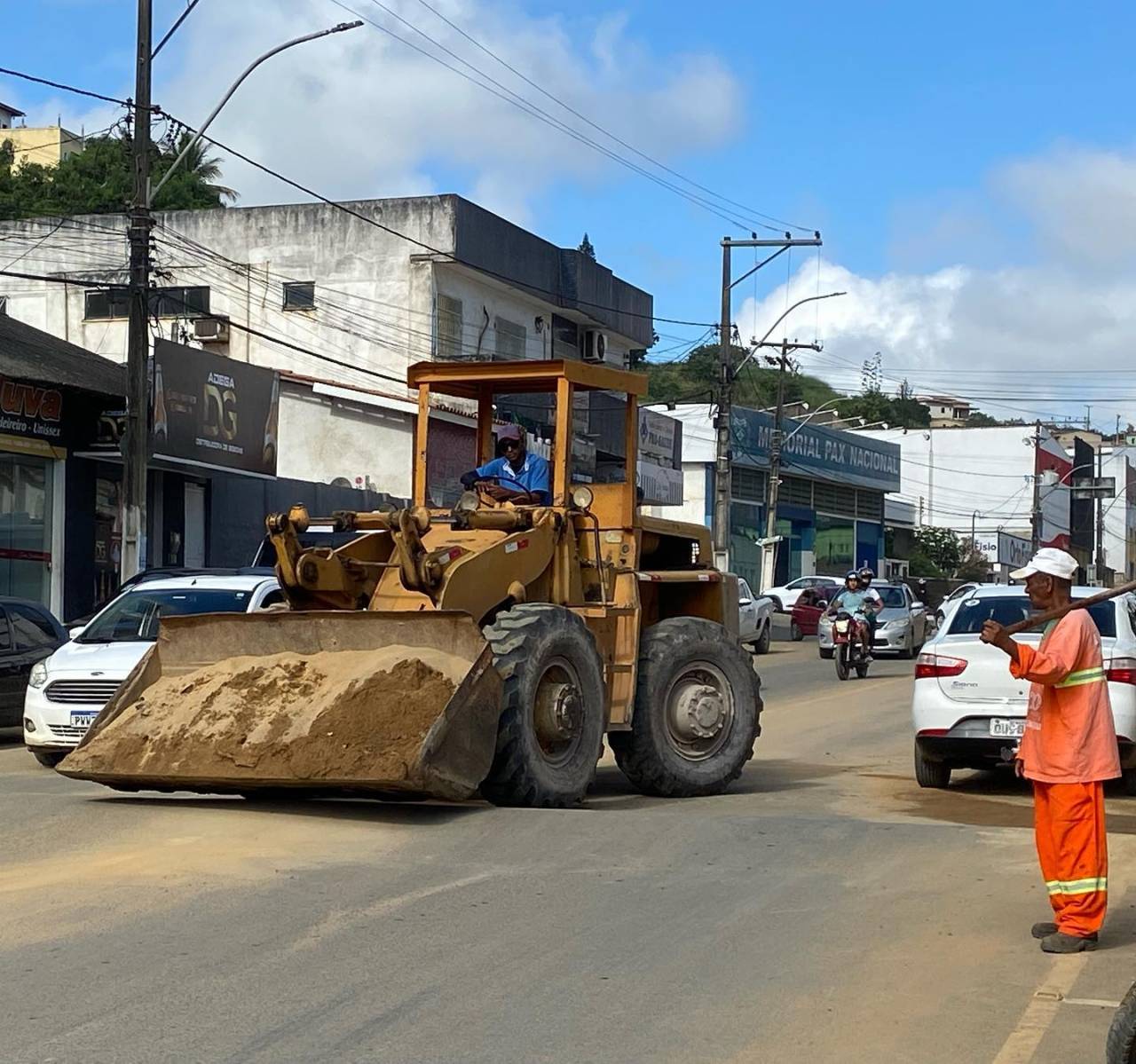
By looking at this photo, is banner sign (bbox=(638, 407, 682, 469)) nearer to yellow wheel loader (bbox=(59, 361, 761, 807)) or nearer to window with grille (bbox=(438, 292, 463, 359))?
window with grille (bbox=(438, 292, 463, 359))

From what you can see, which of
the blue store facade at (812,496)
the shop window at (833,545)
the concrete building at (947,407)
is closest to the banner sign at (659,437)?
the blue store facade at (812,496)

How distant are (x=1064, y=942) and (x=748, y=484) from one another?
54.0 meters

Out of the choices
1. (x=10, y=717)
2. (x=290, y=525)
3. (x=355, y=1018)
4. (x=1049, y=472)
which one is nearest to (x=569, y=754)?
(x=290, y=525)

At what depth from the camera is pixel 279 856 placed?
9.31 m

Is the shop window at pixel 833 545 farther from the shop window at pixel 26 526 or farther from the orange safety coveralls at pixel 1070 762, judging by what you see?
the orange safety coveralls at pixel 1070 762

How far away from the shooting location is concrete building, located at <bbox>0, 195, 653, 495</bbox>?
41375 millimetres

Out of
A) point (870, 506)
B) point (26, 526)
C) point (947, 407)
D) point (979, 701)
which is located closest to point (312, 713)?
point (979, 701)

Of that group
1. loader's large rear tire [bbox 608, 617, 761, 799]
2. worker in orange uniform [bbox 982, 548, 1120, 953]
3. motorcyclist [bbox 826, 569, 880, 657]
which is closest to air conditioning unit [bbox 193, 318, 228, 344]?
motorcyclist [bbox 826, 569, 880, 657]

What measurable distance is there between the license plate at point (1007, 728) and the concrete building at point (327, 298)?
92.8ft

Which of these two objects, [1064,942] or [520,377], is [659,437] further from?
[1064,942]

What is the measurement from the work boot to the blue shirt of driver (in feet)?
18.7

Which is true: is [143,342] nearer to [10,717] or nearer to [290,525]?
[10,717]

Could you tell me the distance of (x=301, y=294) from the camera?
43.5 m

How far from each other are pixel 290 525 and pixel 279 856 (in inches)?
122
